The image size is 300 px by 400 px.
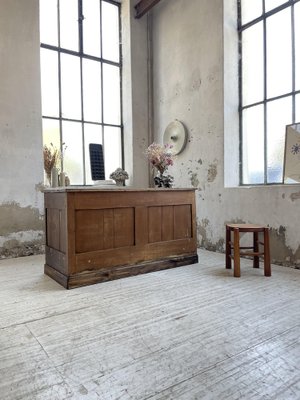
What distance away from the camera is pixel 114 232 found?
9.43 feet

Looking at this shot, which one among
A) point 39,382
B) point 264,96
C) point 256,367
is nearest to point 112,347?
point 39,382

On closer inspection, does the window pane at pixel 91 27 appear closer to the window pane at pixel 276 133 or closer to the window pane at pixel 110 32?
the window pane at pixel 110 32

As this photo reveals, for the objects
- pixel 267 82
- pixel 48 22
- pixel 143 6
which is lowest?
pixel 267 82

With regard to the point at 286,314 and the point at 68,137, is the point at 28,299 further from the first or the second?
the point at 68,137

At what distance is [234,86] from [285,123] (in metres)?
0.99

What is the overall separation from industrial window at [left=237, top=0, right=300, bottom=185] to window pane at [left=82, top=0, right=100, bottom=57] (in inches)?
97.3

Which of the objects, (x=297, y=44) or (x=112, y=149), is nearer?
(x=297, y=44)

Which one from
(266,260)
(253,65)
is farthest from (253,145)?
(266,260)

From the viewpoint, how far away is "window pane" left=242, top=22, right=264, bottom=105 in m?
3.84

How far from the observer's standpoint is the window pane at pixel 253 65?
384cm

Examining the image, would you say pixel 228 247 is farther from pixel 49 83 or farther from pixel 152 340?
pixel 49 83

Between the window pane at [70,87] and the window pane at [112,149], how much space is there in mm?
652

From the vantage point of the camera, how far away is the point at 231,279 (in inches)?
110

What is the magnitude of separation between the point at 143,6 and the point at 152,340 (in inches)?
212
